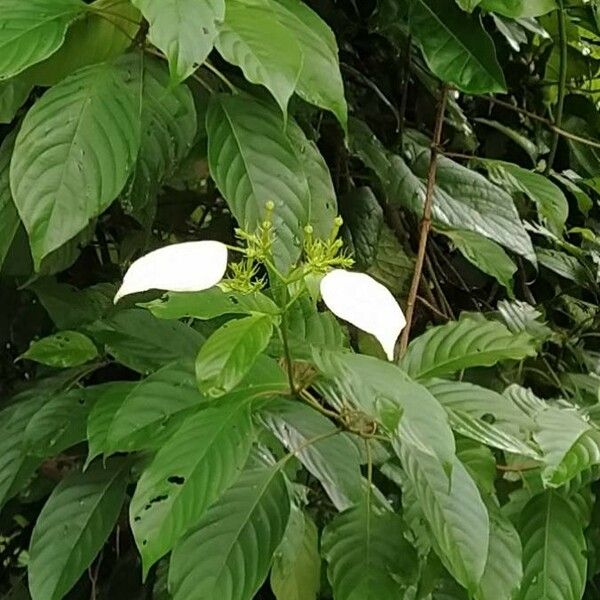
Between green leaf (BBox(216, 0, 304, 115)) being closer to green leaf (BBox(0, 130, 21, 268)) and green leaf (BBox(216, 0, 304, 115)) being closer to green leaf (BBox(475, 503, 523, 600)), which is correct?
green leaf (BBox(0, 130, 21, 268))

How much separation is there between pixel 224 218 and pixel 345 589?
0.46m

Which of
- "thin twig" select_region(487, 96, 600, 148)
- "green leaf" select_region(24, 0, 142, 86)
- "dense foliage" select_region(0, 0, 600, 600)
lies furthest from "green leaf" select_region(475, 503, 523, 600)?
"thin twig" select_region(487, 96, 600, 148)

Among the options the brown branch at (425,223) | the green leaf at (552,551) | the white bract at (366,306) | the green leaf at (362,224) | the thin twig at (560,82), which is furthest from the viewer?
the thin twig at (560,82)

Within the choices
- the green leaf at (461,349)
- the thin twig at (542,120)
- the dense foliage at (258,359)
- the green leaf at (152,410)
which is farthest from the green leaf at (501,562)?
the thin twig at (542,120)

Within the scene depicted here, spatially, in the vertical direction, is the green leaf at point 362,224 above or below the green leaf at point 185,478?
below

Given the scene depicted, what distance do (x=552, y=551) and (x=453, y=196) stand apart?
40 centimetres

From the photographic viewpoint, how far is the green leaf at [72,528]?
68 centimetres

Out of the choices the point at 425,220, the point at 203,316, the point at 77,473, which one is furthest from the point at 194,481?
the point at 425,220

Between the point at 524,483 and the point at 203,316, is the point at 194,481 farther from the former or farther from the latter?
the point at 524,483

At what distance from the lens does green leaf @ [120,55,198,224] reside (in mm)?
658

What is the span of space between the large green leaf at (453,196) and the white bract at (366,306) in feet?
1.49

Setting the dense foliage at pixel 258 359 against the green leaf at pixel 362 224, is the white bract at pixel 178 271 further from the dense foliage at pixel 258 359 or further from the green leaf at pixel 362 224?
the green leaf at pixel 362 224

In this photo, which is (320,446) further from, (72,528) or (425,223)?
(425,223)

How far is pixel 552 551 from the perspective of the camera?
68cm
